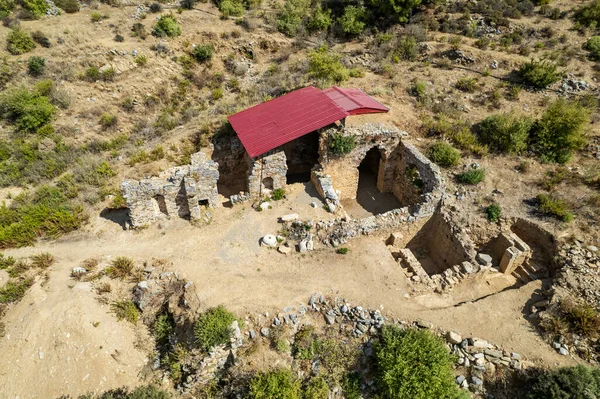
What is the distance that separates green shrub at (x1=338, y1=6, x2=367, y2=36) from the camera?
35.5 meters

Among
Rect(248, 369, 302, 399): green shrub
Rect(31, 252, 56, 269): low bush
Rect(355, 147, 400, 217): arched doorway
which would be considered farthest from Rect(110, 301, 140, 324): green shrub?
Rect(355, 147, 400, 217): arched doorway

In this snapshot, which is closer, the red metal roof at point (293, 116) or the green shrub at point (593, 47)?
the red metal roof at point (293, 116)

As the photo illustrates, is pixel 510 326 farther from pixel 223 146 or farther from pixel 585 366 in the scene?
pixel 223 146

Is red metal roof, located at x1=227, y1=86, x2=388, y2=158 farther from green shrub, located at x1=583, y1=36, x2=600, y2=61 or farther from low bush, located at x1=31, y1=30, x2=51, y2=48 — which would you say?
low bush, located at x1=31, y1=30, x2=51, y2=48

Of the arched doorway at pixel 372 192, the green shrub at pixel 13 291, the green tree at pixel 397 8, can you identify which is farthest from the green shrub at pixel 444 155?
the green shrub at pixel 13 291

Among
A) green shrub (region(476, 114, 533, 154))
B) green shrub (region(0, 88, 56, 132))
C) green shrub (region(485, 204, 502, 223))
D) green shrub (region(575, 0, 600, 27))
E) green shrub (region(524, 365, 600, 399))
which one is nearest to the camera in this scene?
green shrub (region(524, 365, 600, 399))

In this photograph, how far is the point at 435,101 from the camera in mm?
24969

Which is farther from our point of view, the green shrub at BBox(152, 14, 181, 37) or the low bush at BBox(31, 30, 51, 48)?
the green shrub at BBox(152, 14, 181, 37)

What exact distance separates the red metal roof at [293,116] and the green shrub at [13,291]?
39.9ft

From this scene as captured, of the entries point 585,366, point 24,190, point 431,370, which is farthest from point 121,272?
point 585,366

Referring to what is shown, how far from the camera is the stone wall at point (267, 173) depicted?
59.8 ft

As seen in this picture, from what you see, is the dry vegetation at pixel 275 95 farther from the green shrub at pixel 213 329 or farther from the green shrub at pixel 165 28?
the green shrub at pixel 165 28

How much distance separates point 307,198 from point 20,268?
14.7 m

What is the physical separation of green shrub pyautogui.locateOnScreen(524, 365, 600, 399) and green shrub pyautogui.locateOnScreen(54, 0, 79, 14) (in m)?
47.5
